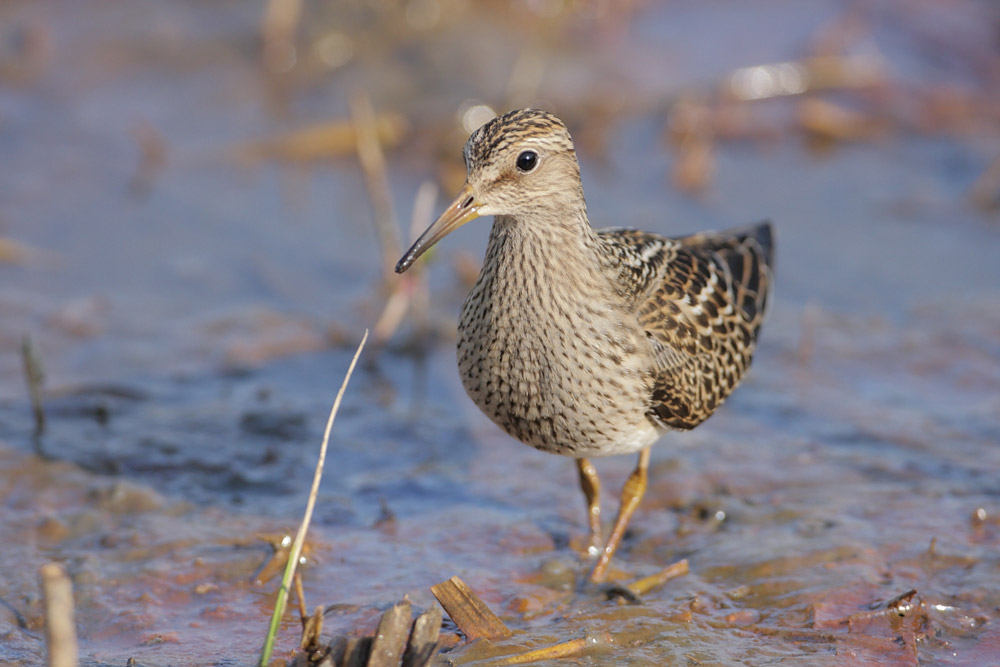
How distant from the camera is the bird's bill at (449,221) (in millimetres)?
5070

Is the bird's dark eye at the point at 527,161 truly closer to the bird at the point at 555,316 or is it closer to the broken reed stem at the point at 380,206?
the bird at the point at 555,316

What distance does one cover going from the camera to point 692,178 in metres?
10.1

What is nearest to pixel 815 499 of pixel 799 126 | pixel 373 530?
pixel 373 530

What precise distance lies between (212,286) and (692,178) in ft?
13.5

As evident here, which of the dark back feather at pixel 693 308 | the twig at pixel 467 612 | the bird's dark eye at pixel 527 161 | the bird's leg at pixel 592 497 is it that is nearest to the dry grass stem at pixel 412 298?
the dark back feather at pixel 693 308

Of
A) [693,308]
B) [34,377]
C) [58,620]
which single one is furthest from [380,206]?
[58,620]

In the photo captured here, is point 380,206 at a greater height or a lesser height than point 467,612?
greater

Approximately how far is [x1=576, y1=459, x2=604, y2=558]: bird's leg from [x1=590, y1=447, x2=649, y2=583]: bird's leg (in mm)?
86

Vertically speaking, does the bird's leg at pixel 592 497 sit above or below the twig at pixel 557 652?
above

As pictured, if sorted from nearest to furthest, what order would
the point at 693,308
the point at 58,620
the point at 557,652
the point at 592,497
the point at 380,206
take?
1. the point at 58,620
2. the point at 557,652
3. the point at 693,308
4. the point at 592,497
5. the point at 380,206

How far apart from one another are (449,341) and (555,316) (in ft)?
9.33

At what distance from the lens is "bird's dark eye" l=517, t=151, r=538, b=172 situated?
16.7ft

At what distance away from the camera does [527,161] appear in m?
5.12

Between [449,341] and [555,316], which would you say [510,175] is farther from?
[449,341]
